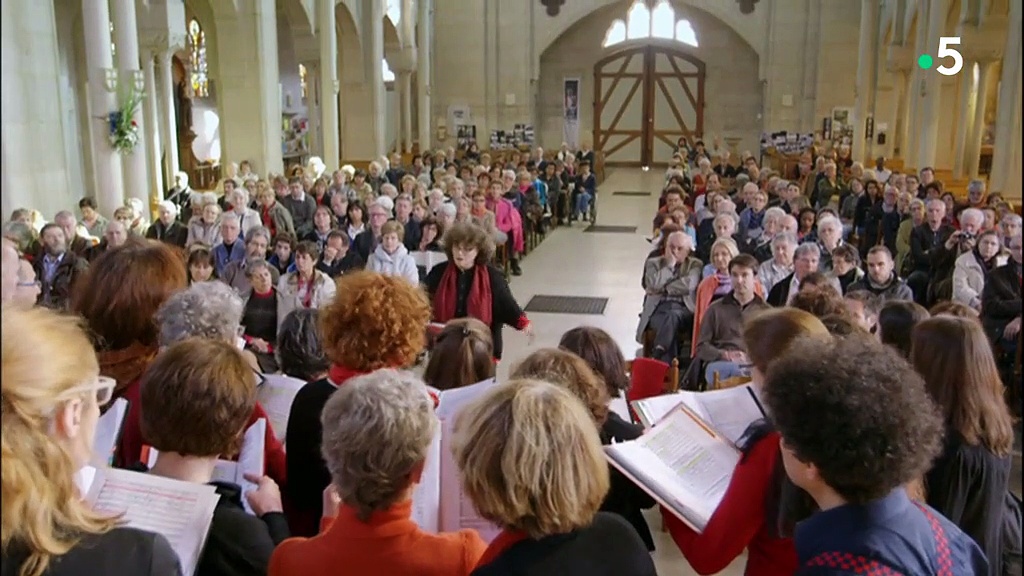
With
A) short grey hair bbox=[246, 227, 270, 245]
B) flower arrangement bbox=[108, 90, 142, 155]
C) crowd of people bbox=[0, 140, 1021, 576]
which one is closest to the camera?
crowd of people bbox=[0, 140, 1021, 576]

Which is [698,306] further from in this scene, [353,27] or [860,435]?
[353,27]

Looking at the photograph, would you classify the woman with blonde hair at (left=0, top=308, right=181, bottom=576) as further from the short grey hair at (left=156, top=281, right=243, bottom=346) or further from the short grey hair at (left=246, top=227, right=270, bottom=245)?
the short grey hair at (left=246, top=227, right=270, bottom=245)

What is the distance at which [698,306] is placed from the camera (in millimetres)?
6031

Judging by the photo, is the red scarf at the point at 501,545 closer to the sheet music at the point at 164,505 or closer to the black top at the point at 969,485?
the sheet music at the point at 164,505

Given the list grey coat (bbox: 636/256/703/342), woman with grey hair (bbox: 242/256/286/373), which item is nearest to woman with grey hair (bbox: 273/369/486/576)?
woman with grey hair (bbox: 242/256/286/373)

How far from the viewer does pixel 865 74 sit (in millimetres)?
21125

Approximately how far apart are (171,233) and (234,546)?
23.1 ft

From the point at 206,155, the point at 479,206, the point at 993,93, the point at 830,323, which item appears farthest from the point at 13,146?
the point at 993,93

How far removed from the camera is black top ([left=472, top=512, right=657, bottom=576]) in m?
1.78

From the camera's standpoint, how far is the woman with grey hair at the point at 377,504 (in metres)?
1.91

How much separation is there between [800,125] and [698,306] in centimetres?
1922

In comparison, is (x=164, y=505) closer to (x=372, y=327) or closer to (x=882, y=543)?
(x=372, y=327)

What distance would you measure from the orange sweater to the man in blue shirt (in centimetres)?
71

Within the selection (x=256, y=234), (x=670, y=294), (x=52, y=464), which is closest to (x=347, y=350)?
(x=52, y=464)
